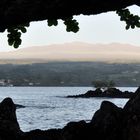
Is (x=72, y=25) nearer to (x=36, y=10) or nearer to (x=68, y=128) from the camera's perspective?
(x=36, y=10)

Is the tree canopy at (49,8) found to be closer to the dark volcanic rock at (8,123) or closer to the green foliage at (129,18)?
the green foliage at (129,18)

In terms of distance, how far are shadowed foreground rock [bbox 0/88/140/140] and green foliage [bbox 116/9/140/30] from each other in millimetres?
7501

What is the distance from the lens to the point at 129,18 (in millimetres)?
8195

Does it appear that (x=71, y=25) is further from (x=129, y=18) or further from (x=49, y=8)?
(x=49, y=8)

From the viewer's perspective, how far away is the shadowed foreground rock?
15477mm

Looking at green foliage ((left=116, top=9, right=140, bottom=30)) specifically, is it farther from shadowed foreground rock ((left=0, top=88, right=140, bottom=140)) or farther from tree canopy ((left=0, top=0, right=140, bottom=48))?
shadowed foreground rock ((left=0, top=88, right=140, bottom=140))

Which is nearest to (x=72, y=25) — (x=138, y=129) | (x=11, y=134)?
(x=138, y=129)

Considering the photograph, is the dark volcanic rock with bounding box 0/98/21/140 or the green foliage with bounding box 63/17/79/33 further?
the dark volcanic rock with bounding box 0/98/21/140

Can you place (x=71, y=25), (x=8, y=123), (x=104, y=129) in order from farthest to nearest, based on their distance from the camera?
(x=8, y=123) < (x=104, y=129) < (x=71, y=25)

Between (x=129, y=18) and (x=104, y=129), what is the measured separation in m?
8.89

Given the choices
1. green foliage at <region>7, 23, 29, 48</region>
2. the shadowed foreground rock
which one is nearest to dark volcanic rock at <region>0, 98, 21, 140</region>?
the shadowed foreground rock

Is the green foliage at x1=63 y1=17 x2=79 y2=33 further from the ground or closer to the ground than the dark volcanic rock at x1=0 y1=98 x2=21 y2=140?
further from the ground

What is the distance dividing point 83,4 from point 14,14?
0.92 m

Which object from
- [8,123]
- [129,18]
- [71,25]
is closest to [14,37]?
[71,25]
